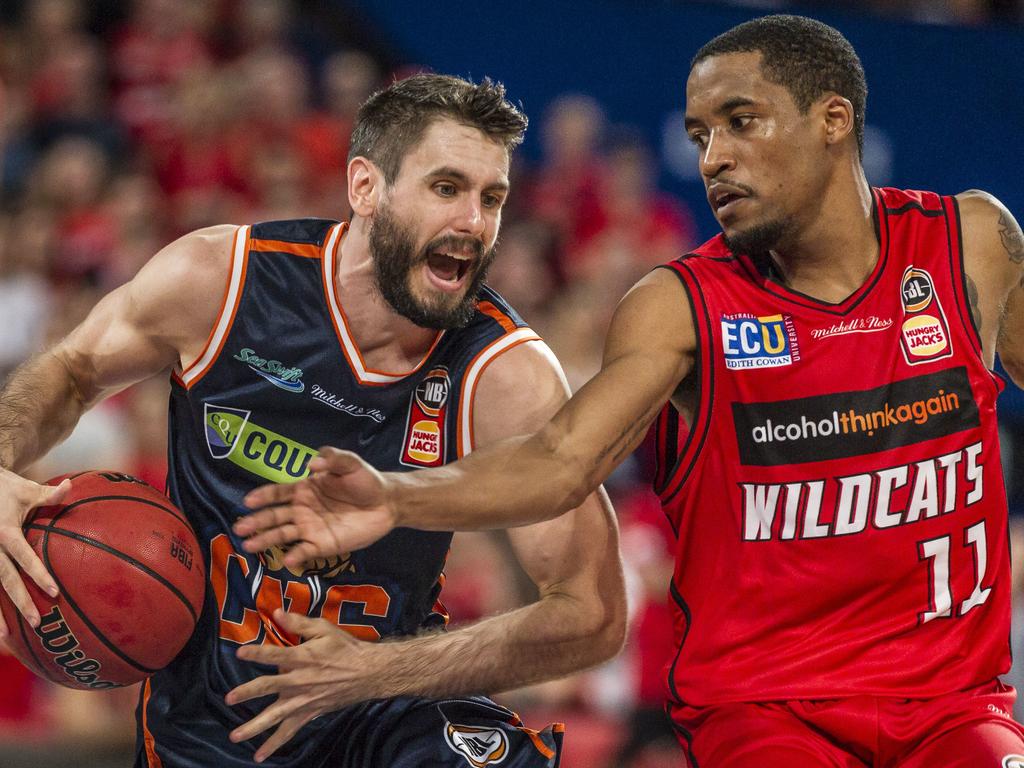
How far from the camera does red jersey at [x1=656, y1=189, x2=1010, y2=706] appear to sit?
136 inches

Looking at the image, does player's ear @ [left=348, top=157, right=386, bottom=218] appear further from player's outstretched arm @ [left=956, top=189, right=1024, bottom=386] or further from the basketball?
player's outstretched arm @ [left=956, top=189, right=1024, bottom=386]

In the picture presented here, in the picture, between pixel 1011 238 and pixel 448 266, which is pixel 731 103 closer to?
pixel 1011 238

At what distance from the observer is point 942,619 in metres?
3.47

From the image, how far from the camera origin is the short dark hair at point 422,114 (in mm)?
4027

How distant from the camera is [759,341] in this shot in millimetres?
3578

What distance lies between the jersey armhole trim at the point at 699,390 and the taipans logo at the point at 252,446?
1.05 m

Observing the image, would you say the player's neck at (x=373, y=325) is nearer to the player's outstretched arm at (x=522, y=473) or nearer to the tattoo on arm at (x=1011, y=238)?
the player's outstretched arm at (x=522, y=473)

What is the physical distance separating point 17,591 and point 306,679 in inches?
30.0

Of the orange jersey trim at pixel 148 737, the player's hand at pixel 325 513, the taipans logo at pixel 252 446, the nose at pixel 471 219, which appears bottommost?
the orange jersey trim at pixel 148 737

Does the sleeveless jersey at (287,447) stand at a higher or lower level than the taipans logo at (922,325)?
lower

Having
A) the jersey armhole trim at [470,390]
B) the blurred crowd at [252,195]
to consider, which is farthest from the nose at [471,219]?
the blurred crowd at [252,195]

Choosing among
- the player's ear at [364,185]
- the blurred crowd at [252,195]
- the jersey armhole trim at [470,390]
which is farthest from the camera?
the blurred crowd at [252,195]

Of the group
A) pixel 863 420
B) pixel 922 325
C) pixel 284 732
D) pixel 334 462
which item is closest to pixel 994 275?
pixel 922 325

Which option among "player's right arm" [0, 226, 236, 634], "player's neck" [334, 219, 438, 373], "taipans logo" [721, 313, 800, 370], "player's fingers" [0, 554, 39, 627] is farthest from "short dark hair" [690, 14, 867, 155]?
"player's fingers" [0, 554, 39, 627]
